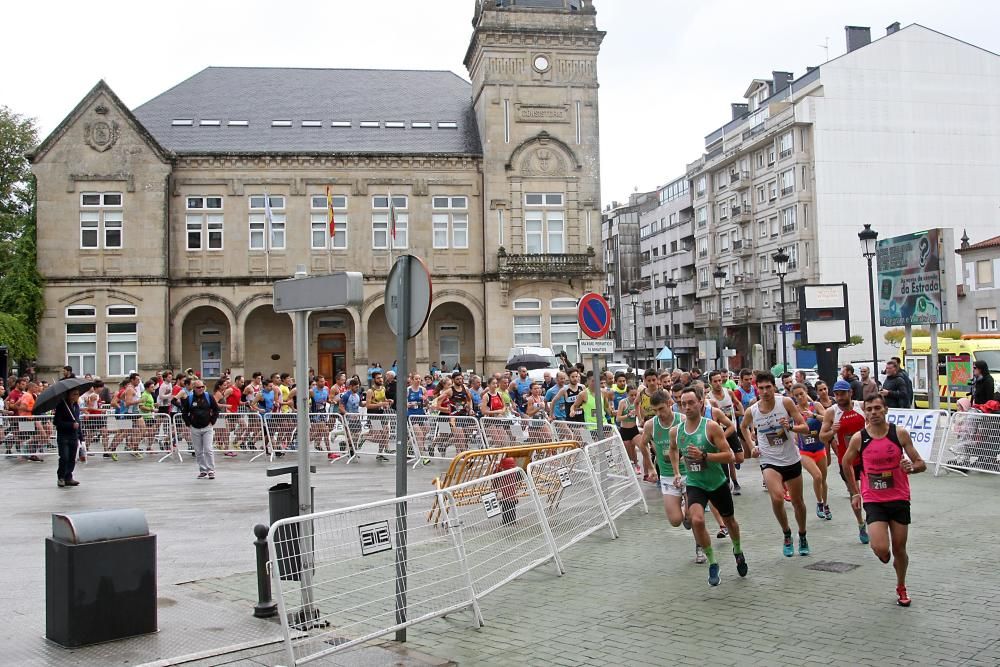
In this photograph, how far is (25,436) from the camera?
22.2 m

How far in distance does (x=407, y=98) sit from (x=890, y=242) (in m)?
29.8

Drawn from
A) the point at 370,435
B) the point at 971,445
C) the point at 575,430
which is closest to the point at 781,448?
the point at 575,430

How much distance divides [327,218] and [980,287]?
36.4 m

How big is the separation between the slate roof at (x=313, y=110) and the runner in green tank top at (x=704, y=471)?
118ft

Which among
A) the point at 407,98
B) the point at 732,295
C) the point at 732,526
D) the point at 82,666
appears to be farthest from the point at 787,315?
the point at 82,666

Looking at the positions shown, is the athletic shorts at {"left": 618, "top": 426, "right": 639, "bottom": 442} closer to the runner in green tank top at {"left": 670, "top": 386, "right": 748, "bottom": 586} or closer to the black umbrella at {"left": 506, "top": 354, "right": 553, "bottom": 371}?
the runner in green tank top at {"left": 670, "top": 386, "right": 748, "bottom": 586}

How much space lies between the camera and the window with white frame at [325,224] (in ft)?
142

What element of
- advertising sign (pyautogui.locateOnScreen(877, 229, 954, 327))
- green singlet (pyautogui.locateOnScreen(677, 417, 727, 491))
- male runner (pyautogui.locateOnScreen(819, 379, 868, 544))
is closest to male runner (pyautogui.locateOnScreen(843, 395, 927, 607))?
green singlet (pyautogui.locateOnScreen(677, 417, 727, 491))

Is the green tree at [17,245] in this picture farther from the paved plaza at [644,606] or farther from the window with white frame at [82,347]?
the paved plaza at [644,606]

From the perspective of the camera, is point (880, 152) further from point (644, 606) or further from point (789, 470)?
point (644, 606)

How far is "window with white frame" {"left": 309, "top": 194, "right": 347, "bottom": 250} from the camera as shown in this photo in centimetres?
4338

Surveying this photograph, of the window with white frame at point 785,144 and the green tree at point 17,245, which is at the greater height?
the window with white frame at point 785,144

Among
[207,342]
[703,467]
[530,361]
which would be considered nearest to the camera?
[703,467]

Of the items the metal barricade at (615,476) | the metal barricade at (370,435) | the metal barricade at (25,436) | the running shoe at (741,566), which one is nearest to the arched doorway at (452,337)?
the metal barricade at (370,435)
